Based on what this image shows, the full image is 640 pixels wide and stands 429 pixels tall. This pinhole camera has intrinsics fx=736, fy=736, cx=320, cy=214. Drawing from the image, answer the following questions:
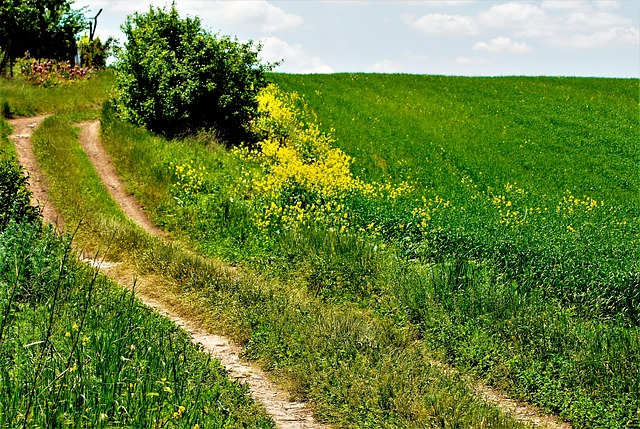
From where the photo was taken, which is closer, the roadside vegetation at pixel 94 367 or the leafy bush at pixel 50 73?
the roadside vegetation at pixel 94 367

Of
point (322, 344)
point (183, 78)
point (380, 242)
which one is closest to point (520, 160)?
point (183, 78)

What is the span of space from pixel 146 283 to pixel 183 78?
1000cm

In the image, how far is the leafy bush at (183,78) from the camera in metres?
20.0

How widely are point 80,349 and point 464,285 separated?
6.08m

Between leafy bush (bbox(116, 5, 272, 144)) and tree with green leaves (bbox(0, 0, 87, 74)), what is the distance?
11.7 metres

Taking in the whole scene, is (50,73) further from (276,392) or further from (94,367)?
(94,367)

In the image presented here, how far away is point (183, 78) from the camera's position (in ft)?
65.8

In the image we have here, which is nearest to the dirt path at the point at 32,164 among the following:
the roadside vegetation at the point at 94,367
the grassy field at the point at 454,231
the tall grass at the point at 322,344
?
the tall grass at the point at 322,344

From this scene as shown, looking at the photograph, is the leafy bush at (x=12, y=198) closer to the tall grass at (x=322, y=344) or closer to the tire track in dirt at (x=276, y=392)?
the tall grass at (x=322, y=344)

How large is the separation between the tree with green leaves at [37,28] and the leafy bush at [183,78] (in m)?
11.7

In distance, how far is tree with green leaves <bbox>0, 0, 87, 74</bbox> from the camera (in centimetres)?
3192

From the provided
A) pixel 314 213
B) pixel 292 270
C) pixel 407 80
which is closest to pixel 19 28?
pixel 407 80

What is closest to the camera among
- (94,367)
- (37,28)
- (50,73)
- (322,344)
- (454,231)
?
(94,367)

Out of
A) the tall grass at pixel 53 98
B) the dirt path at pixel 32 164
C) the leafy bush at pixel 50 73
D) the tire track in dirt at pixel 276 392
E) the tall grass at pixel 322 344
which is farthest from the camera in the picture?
the leafy bush at pixel 50 73
